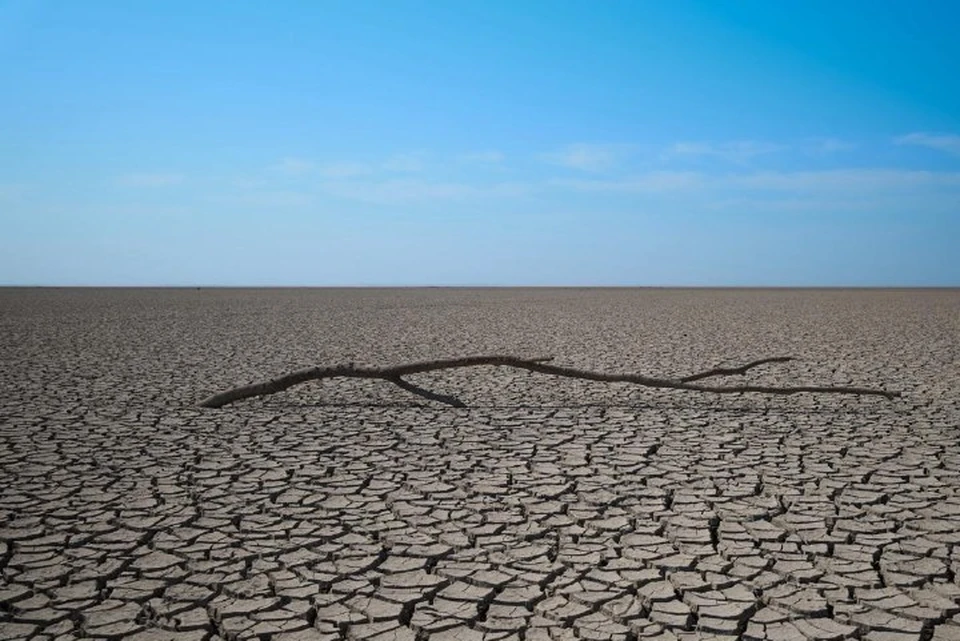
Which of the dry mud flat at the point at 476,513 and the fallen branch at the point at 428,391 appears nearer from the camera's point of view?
the dry mud flat at the point at 476,513

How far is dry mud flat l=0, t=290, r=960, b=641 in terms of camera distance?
2035 millimetres

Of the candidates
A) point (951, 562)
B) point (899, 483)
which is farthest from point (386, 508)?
point (899, 483)

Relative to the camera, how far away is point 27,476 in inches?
132

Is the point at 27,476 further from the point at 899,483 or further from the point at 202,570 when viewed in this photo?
the point at 899,483

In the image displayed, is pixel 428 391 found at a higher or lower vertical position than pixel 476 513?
higher

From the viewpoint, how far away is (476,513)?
289 centimetres

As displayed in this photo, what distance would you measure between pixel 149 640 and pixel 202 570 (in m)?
0.43

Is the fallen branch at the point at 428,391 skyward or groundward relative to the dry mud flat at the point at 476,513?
skyward

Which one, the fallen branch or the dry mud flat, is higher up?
the fallen branch

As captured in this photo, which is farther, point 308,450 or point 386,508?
point 308,450

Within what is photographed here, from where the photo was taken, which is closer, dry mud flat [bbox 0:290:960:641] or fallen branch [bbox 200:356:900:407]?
dry mud flat [bbox 0:290:960:641]

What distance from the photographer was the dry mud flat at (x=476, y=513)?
2.04 metres

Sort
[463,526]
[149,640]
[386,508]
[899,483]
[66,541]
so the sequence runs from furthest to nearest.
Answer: [899,483] → [386,508] → [463,526] → [66,541] → [149,640]

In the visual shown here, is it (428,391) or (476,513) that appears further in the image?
(428,391)
